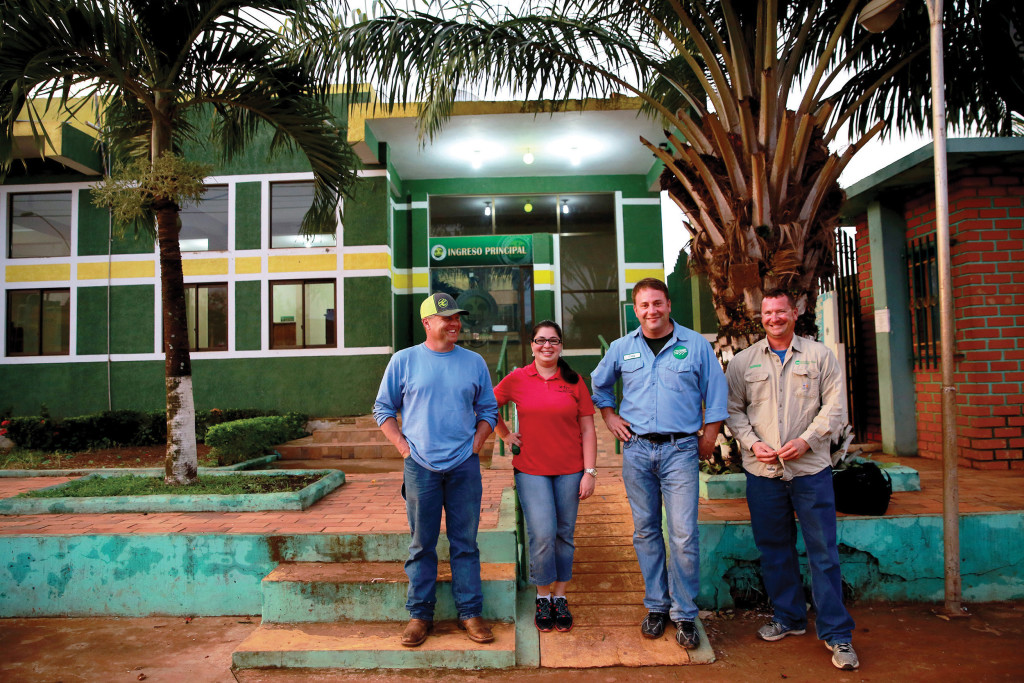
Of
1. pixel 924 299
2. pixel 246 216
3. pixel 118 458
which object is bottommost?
pixel 118 458

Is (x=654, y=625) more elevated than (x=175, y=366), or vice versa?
(x=175, y=366)

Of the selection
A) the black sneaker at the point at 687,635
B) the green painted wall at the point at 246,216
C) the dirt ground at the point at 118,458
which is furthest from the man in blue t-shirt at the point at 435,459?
the green painted wall at the point at 246,216

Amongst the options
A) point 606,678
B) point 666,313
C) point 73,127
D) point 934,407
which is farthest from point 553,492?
point 73,127

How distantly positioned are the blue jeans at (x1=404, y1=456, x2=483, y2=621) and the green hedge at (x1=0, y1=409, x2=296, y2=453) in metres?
8.49

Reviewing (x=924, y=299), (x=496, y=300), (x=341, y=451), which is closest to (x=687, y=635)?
(x=924, y=299)

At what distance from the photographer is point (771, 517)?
150 inches

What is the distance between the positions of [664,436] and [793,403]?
768mm

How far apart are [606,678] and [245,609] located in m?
2.57

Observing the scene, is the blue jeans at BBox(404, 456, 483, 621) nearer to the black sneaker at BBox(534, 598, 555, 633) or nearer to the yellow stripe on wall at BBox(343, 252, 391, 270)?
the black sneaker at BBox(534, 598, 555, 633)

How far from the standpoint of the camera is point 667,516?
3781 mm

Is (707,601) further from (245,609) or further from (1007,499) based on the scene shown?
(245,609)

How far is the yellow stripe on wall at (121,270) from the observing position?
12.8 meters

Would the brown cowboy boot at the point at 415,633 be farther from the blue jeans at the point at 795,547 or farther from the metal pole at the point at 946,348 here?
the metal pole at the point at 946,348

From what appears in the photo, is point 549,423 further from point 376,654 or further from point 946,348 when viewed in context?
point 946,348
